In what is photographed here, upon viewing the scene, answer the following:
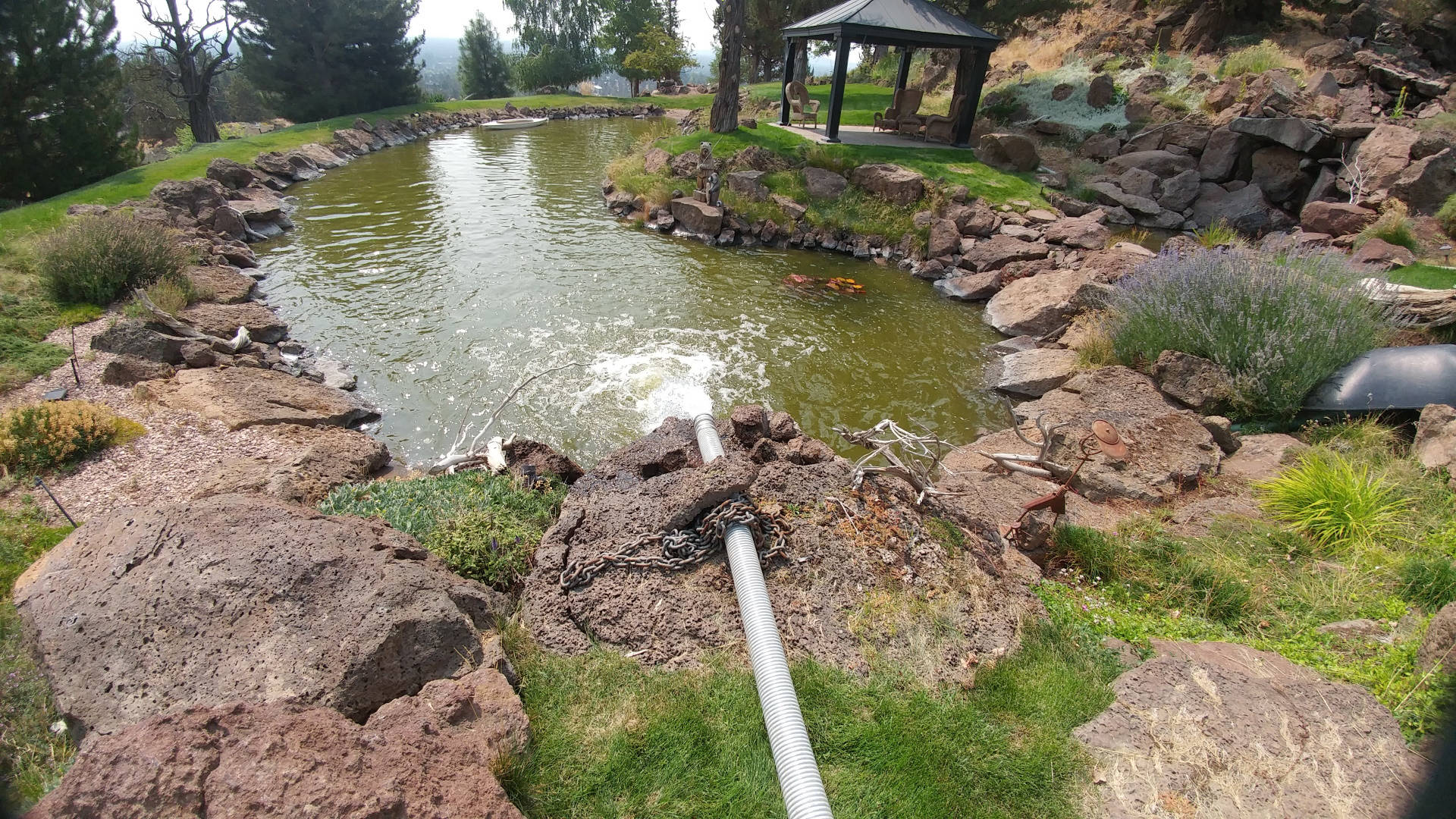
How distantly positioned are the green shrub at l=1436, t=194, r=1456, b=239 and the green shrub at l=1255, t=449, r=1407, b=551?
891 cm

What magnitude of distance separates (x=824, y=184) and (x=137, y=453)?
45.5 ft

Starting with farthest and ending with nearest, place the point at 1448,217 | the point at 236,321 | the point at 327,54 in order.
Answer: the point at 327,54, the point at 1448,217, the point at 236,321

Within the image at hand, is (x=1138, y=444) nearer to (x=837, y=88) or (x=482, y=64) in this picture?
(x=837, y=88)

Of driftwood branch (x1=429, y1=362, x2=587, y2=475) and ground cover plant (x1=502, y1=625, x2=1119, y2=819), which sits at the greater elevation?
ground cover plant (x1=502, y1=625, x2=1119, y2=819)

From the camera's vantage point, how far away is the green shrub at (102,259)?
878 cm

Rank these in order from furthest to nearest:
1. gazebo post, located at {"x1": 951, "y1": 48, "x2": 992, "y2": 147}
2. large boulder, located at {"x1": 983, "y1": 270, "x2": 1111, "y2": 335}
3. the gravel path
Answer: gazebo post, located at {"x1": 951, "y1": 48, "x2": 992, "y2": 147}, large boulder, located at {"x1": 983, "y1": 270, "x2": 1111, "y2": 335}, the gravel path

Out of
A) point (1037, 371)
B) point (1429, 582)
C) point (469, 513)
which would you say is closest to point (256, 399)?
point (469, 513)

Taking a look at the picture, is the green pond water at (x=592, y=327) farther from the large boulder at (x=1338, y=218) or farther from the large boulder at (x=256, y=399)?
the large boulder at (x=1338, y=218)

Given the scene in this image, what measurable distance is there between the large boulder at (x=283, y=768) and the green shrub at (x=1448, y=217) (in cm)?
1516

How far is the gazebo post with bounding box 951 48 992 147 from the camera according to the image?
16.4m

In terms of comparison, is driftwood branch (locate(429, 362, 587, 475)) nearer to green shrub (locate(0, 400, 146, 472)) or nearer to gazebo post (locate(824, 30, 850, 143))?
green shrub (locate(0, 400, 146, 472))

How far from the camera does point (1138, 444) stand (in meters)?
5.90

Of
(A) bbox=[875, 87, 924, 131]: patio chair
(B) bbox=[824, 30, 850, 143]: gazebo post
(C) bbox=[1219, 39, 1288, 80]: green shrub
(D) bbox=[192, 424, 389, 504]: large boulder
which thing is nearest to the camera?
(D) bbox=[192, 424, 389, 504]: large boulder

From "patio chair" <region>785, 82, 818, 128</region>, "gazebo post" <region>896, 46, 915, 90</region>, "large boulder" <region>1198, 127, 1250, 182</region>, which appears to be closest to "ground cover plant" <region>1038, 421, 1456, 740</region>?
"large boulder" <region>1198, 127, 1250, 182</region>
